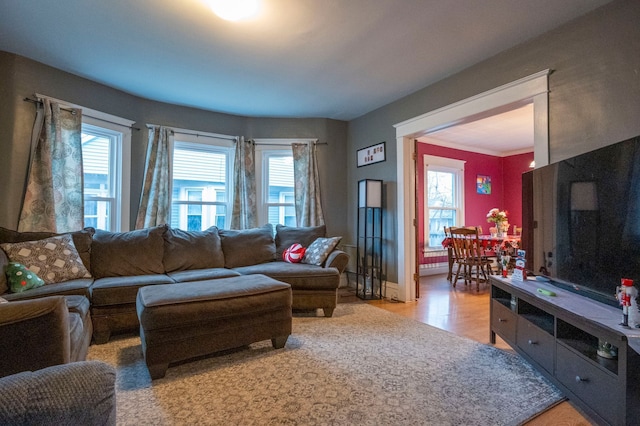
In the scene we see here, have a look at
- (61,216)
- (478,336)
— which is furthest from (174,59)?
(478,336)

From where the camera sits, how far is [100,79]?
10.9ft

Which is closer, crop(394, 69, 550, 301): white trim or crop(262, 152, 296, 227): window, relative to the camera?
crop(394, 69, 550, 301): white trim

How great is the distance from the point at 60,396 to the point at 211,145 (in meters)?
3.93

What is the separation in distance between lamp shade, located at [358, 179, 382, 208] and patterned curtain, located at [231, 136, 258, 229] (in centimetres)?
150

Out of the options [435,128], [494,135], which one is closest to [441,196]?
[494,135]

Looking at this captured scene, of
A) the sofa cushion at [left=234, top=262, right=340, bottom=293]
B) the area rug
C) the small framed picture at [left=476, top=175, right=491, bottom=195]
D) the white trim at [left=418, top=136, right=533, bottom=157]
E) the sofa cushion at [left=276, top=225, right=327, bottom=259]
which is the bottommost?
the area rug

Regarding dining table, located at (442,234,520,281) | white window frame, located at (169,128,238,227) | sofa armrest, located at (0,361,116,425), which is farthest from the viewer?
dining table, located at (442,234,520,281)

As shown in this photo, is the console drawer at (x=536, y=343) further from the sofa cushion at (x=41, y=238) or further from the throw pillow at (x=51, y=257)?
the sofa cushion at (x=41, y=238)

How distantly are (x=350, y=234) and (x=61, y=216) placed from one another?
3.41 metres

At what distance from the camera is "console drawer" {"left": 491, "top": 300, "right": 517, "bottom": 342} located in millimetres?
2197

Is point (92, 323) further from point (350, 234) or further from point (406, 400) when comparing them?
point (350, 234)

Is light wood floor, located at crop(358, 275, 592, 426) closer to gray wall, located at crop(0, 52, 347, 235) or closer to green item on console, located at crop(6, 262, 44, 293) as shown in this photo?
gray wall, located at crop(0, 52, 347, 235)

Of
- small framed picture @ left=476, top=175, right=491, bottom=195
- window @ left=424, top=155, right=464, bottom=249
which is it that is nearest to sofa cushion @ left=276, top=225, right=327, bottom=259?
window @ left=424, top=155, right=464, bottom=249

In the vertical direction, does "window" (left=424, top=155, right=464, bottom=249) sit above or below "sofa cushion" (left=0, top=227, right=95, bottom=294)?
above
